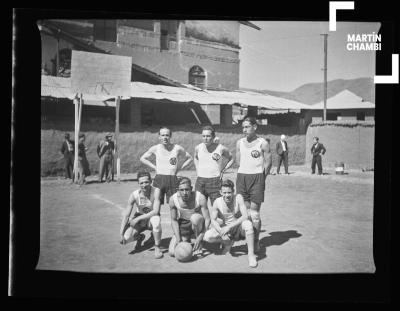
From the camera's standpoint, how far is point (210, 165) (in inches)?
210

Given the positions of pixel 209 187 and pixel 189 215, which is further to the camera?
pixel 209 187

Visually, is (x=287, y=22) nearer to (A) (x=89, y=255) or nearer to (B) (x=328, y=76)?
(B) (x=328, y=76)

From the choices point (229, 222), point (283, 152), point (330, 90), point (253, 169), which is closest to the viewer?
point (229, 222)

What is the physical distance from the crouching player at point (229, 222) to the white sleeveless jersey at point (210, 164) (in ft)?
1.29

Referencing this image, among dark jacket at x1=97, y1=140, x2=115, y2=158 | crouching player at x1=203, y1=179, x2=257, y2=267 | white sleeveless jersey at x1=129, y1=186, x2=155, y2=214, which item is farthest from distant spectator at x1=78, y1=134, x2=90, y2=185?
crouching player at x1=203, y1=179, x2=257, y2=267

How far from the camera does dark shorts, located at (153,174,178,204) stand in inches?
211

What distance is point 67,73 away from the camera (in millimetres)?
5785

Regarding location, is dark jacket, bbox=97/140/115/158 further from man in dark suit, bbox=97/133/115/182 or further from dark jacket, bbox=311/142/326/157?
dark jacket, bbox=311/142/326/157

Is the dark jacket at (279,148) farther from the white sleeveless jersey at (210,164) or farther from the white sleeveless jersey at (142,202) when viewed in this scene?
the white sleeveless jersey at (142,202)

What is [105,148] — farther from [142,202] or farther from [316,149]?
[316,149]

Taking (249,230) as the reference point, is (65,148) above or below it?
above

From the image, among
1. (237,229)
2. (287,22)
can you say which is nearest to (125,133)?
(237,229)

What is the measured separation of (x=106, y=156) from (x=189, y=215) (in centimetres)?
186
